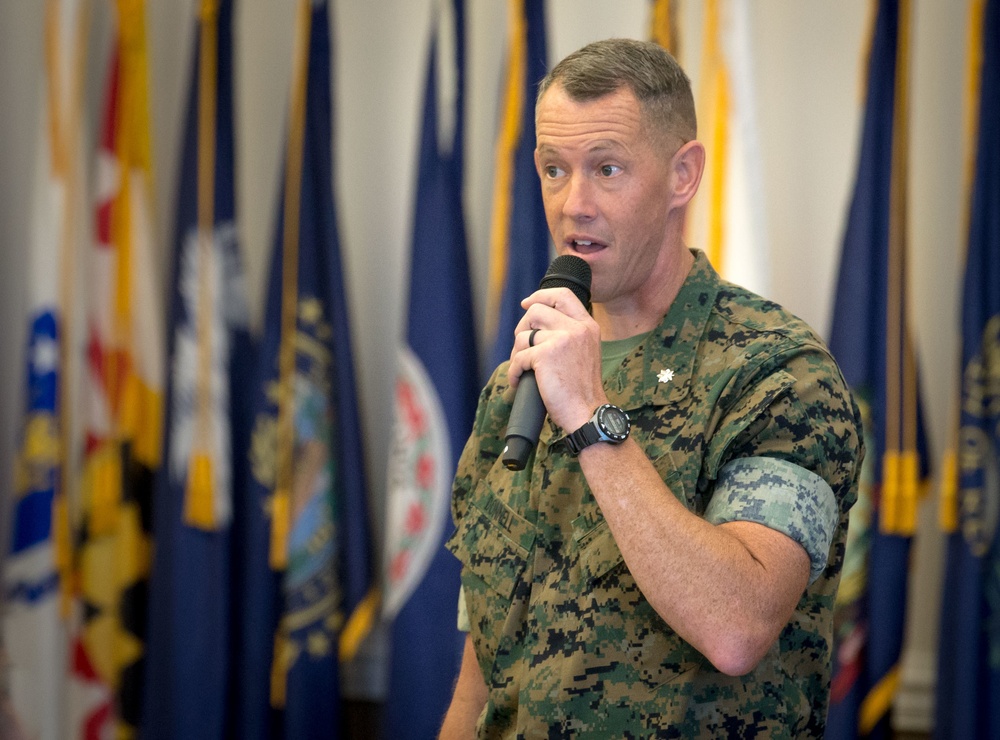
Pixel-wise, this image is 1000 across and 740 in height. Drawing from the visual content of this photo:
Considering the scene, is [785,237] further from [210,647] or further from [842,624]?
[210,647]

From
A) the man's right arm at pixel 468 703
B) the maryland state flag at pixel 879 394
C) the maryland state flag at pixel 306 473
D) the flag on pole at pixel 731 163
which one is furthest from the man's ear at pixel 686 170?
the maryland state flag at pixel 306 473

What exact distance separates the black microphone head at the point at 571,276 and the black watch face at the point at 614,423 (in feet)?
0.54

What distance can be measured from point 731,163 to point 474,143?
83cm

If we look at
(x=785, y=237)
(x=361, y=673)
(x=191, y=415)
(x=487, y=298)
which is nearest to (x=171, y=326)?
(x=191, y=415)

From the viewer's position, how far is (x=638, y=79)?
4.34 ft

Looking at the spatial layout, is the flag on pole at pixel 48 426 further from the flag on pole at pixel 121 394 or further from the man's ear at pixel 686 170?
the man's ear at pixel 686 170

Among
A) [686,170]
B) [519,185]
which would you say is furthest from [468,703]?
[519,185]

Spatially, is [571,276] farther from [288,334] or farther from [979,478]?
[288,334]

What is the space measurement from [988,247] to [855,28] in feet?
2.52

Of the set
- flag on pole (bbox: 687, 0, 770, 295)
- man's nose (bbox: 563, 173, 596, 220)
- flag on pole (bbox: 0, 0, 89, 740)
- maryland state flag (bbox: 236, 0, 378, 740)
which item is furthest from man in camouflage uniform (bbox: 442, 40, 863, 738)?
flag on pole (bbox: 0, 0, 89, 740)

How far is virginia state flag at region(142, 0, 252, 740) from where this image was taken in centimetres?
300

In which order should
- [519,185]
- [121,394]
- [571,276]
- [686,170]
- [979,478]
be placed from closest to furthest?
[571,276], [686,170], [979,478], [519,185], [121,394]

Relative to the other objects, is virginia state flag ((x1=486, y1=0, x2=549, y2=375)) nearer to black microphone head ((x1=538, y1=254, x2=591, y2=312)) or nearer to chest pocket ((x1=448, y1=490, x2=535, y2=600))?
chest pocket ((x1=448, y1=490, x2=535, y2=600))

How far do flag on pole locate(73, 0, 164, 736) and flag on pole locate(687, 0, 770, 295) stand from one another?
159 centimetres
